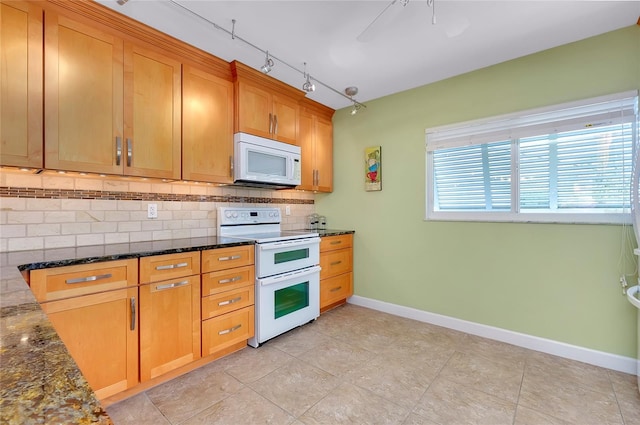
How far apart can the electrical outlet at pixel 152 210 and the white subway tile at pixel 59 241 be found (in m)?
0.49

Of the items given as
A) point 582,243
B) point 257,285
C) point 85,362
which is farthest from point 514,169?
point 85,362

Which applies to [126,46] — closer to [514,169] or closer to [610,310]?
[514,169]

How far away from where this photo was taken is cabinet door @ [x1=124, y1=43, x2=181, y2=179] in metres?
2.03

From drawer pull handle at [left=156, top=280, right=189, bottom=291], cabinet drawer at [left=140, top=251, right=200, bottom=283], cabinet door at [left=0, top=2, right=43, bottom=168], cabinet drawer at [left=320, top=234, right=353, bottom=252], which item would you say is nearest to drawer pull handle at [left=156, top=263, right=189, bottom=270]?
cabinet drawer at [left=140, top=251, right=200, bottom=283]

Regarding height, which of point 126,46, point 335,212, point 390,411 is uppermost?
point 126,46

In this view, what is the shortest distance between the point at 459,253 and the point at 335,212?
1.53 meters

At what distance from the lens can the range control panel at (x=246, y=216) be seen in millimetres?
2797

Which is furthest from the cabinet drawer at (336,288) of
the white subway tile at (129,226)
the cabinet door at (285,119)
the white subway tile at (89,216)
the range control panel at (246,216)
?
the white subway tile at (89,216)

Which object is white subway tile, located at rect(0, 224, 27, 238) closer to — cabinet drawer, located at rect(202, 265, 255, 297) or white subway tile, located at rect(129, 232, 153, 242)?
white subway tile, located at rect(129, 232, 153, 242)

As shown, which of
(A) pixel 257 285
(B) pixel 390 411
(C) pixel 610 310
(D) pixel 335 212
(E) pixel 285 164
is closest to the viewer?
(B) pixel 390 411

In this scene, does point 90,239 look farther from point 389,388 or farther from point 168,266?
point 389,388

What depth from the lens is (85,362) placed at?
161 centimetres

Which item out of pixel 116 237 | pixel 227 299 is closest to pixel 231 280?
pixel 227 299

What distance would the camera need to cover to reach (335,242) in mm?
3305
